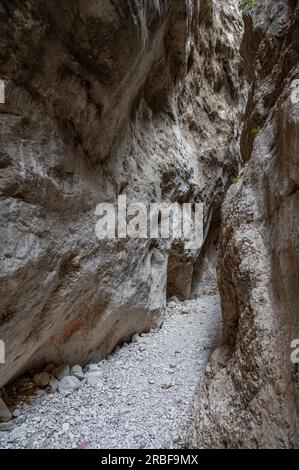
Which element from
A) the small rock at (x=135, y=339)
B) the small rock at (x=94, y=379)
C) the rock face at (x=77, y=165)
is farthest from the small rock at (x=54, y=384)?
the small rock at (x=135, y=339)

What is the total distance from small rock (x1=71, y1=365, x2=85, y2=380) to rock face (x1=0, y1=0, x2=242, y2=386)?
108 mm

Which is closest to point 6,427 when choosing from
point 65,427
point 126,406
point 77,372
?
point 65,427

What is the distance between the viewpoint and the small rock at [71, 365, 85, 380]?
355cm

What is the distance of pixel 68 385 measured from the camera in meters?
3.34

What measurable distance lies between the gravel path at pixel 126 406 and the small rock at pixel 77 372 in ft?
0.24

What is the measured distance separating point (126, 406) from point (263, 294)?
1.95 metres

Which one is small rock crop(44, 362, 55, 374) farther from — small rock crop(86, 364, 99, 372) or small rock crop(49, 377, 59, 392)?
small rock crop(86, 364, 99, 372)

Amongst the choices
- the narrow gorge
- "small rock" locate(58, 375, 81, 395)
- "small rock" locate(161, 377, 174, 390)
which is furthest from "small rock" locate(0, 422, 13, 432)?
"small rock" locate(161, 377, 174, 390)

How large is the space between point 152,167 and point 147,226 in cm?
112

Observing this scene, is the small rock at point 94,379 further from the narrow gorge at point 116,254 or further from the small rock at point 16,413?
the small rock at point 16,413

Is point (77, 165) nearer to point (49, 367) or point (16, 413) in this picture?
point (49, 367)

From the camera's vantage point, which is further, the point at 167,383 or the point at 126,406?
the point at 167,383
